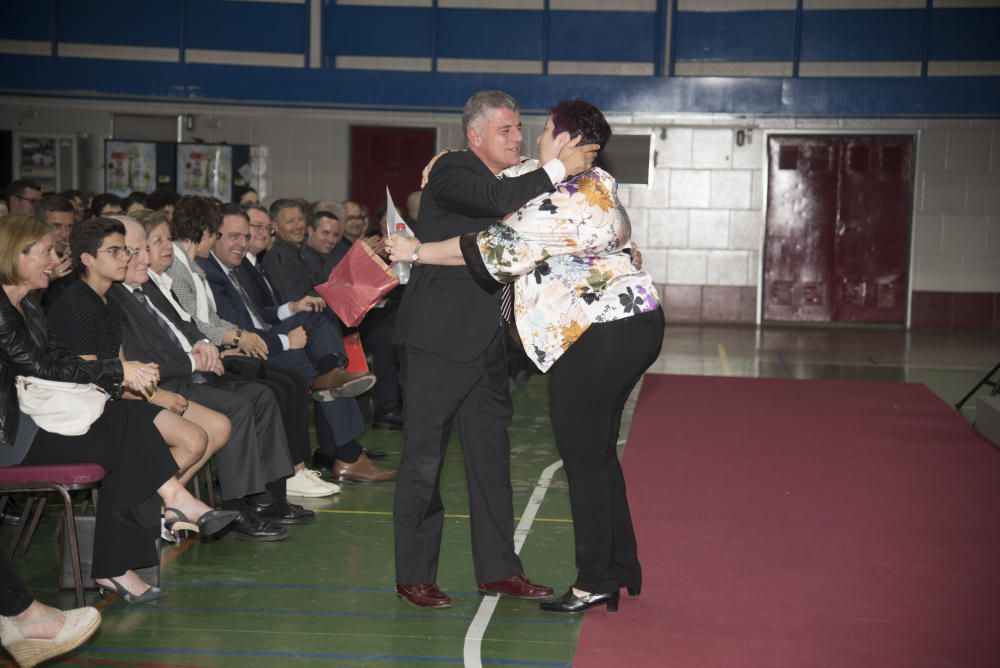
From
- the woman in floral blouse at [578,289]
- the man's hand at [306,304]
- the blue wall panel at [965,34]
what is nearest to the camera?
the woman in floral blouse at [578,289]

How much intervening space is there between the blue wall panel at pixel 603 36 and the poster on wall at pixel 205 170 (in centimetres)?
449

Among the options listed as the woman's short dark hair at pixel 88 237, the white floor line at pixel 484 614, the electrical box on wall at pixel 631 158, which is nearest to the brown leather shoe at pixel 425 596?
the white floor line at pixel 484 614

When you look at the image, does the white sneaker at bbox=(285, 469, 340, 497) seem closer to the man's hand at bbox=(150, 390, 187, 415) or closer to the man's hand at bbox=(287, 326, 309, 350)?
the man's hand at bbox=(287, 326, 309, 350)

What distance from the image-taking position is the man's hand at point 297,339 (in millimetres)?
5785

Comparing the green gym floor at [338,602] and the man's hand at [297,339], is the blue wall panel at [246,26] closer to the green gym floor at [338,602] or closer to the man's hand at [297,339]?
the green gym floor at [338,602]

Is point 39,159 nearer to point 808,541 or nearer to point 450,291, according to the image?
point 450,291

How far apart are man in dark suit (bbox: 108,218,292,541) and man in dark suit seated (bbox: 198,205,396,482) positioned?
0.64 m

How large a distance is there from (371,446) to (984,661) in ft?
13.5

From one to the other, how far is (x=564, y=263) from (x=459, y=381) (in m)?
0.55

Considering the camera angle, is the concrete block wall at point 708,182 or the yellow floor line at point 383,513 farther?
the concrete block wall at point 708,182

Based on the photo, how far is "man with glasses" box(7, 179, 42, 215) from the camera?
26.3 feet

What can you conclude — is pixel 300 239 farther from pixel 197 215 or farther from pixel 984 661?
pixel 984 661

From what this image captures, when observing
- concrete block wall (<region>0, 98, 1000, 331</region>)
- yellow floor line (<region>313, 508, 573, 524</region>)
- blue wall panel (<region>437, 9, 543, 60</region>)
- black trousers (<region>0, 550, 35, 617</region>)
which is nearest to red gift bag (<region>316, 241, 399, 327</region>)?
yellow floor line (<region>313, 508, 573, 524</region>)

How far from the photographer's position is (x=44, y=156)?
1493cm
